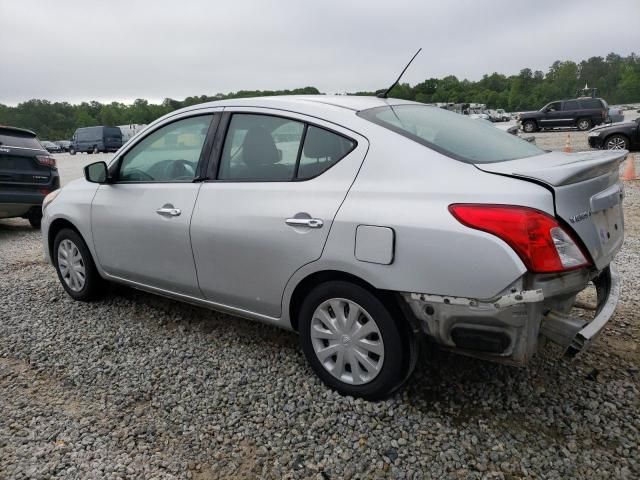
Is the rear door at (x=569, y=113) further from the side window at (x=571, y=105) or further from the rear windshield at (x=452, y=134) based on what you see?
the rear windshield at (x=452, y=134)

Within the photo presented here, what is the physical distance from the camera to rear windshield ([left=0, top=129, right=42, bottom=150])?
7.59m

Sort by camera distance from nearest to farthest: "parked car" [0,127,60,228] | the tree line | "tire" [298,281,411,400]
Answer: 1. "tire" [298,281,411,400]
2. "parked car" [0,127,60,228]
3. the tree line

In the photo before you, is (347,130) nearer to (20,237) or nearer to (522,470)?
(522,470)

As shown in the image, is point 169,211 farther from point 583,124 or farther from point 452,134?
point 583,124

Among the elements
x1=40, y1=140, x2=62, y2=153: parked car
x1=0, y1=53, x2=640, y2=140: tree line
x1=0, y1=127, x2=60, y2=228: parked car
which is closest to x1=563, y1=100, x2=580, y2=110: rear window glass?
x1=0, y1=127, x2=60, y2=228: parked car

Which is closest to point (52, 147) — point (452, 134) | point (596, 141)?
point (596, 141)

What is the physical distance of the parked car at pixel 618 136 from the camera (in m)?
14.2

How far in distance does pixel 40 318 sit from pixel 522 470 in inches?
148

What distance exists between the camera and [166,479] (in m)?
2.24

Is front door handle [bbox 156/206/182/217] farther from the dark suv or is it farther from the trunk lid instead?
the dark suv

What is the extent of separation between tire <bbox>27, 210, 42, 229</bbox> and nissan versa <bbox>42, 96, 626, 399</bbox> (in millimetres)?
5462

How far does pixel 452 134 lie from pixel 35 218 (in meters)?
7.87

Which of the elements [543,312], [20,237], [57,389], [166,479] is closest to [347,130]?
[543,312]

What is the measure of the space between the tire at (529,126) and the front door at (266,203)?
99.2 ft
